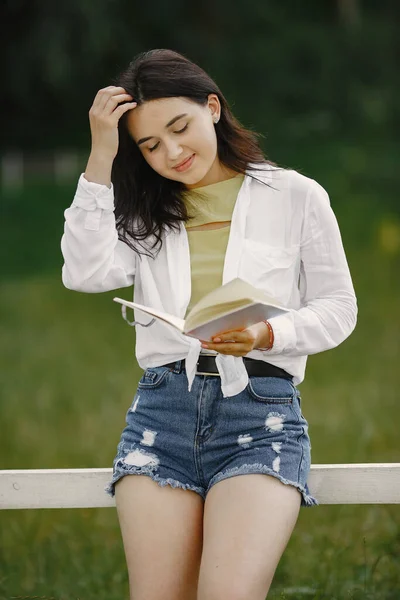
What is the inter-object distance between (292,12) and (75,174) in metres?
5.68

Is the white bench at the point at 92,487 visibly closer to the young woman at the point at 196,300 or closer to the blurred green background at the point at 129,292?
the young woman at the point at 196,300

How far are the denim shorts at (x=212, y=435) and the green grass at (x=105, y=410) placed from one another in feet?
2.38

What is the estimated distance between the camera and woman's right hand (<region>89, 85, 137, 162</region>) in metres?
2.69

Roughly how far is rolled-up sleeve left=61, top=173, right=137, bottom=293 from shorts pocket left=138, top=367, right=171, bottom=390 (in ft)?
0.81

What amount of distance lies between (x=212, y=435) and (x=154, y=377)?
22 centimetres

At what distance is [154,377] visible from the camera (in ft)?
8.84

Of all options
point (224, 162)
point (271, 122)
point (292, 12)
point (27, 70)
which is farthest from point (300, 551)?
point (292, 12)

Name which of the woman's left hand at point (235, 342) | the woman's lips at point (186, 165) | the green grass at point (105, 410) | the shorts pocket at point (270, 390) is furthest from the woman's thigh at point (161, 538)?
the woman's lips at point (186, 165)

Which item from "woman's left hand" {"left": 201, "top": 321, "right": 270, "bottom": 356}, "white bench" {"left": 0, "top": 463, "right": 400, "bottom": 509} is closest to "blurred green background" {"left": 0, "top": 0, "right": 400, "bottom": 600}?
"white bench" {"left": 0, "top": 463, "right": 400, "bottom": 509}

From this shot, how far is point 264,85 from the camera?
17172 millimetres

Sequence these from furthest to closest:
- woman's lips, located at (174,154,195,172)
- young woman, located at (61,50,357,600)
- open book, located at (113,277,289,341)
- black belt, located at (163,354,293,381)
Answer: woman's lips, located at (174,154,195,172), black belt, located at (163,354,293,381), young woman, located at (61,50,357,600), open book, located at (113,277,289,341)

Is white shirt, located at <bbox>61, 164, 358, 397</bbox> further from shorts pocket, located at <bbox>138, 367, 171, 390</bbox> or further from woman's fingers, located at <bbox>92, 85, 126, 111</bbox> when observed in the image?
woman's fingers, located at <bbox>92, 85, 126, 111</bbox>

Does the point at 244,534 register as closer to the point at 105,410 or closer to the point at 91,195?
the point at 91,195

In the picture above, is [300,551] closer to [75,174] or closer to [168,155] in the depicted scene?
[168,155]
